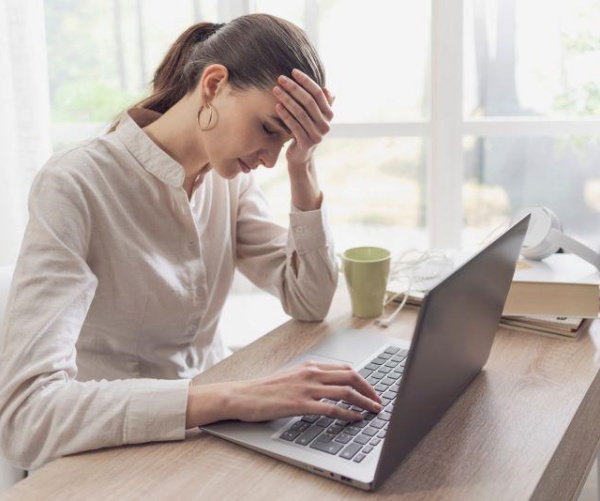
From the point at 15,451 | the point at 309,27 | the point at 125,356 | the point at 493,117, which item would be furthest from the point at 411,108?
the point at 15,451

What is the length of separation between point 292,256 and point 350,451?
0.54 m

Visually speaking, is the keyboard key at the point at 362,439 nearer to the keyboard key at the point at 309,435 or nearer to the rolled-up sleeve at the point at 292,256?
the keyboard key at the point at 309,435

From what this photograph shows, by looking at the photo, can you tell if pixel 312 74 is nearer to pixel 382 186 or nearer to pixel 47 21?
pixel 382 186

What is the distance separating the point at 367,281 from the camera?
1.29 meters

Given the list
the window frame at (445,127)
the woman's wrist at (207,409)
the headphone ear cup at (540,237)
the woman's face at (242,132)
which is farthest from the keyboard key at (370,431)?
the window frame at (445,127)

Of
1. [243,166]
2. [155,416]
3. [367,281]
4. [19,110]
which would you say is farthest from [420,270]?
[19,110]

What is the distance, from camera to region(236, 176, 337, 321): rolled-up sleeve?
1306 mm

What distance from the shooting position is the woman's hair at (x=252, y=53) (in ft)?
→ 3.67

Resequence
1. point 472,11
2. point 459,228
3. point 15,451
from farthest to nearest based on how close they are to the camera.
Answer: point 459,228 → point 472,11 → point 15,451

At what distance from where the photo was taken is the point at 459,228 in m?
2.06

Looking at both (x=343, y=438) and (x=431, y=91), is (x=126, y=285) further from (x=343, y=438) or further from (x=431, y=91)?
(x=431, y=91)

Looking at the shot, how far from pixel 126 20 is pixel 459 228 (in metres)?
1.05

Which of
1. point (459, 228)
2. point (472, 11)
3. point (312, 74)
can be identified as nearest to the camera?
point (312, 74)

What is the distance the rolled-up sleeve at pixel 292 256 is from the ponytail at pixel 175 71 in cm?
25
